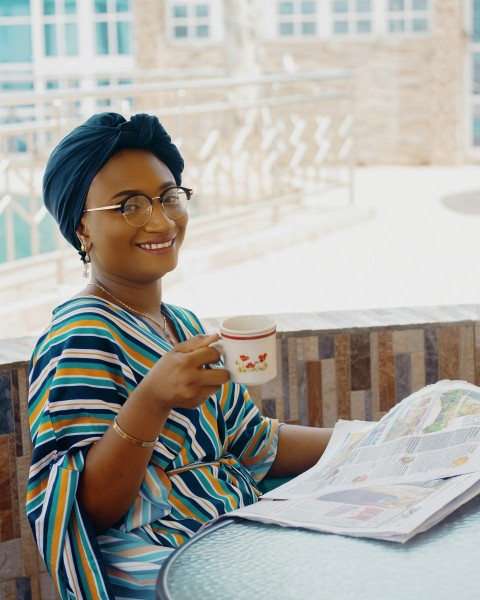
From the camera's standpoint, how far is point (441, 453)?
1551 mm

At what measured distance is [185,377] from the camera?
1435 mm

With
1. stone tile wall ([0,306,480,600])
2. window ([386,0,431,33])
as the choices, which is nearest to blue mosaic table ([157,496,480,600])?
stone tile wall ([0,306,480,600])

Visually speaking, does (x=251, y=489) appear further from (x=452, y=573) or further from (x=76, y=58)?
(x=76, y=58)

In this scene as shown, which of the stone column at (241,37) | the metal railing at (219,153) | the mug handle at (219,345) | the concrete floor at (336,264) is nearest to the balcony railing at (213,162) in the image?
the metal railing at (219,153)

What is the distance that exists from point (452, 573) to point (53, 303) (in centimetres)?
496

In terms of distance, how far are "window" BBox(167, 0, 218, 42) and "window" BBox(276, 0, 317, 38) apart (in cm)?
100

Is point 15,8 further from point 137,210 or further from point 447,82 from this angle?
point 137,210

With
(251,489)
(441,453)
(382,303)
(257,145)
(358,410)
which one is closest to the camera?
(441,453)

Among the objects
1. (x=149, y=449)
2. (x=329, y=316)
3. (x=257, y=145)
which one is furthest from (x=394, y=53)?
(x=149, y=449)

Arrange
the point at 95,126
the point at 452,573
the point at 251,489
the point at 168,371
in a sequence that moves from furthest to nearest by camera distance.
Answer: the point at 251,489, the point at 95,126, the point at 168,371, the point at 452,573

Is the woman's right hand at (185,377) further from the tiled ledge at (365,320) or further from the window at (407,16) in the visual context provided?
the window at (407,16)

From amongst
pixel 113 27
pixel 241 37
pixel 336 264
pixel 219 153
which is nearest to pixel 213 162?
pixel 219 153

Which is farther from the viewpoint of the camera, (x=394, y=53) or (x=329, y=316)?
(x=394, y=53)

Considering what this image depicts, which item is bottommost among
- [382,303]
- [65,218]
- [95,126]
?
[382,303]
